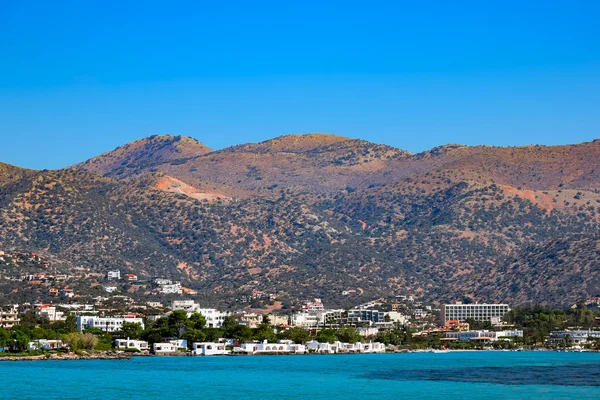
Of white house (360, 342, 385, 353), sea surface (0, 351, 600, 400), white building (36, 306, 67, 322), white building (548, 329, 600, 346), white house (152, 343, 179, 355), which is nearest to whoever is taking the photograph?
sea surface (0, 351, 600, 400)

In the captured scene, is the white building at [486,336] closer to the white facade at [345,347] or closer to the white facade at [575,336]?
the white facade at [575,336]

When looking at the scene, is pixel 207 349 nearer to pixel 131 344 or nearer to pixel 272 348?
pixel 131 344

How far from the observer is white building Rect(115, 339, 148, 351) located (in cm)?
15412

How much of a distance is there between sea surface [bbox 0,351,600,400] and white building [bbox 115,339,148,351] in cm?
1409

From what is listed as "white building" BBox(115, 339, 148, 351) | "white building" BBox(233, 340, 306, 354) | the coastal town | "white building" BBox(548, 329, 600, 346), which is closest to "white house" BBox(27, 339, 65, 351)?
the coastal town

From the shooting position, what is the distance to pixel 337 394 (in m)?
88.9

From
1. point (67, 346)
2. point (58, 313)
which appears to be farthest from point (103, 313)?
point (67, 346)

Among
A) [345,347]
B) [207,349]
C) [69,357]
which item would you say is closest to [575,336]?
[345,347]

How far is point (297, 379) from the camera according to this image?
105375 millimetres

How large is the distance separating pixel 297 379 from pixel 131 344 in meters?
53.8

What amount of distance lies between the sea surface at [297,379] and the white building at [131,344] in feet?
46.2

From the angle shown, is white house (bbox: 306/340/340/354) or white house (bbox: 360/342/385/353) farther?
white house (bbox: 360/342/385/353)

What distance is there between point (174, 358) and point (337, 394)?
58.6 m

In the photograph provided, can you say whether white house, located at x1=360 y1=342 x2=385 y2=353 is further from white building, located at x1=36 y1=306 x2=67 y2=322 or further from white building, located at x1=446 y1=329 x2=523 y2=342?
white building, located at x1=36 y1=306 x2=67 y2=322
